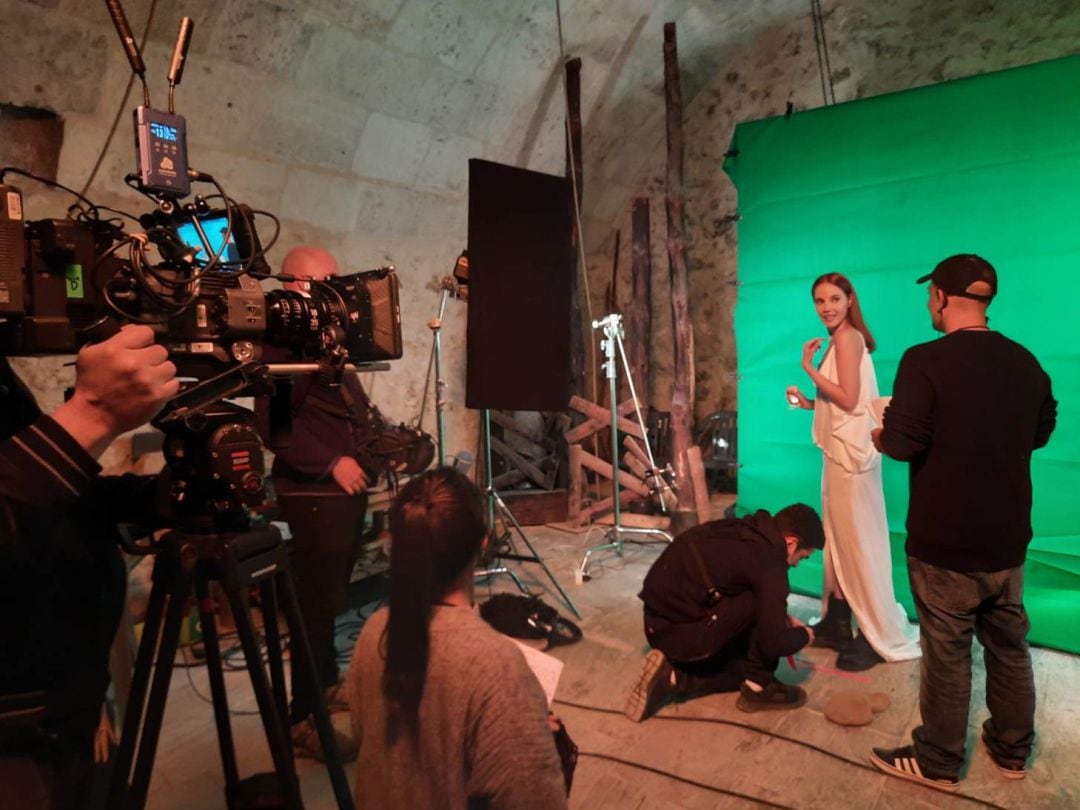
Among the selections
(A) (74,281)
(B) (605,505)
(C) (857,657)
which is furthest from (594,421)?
(A) (74,281)

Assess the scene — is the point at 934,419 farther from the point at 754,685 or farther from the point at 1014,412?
the point at 754,685

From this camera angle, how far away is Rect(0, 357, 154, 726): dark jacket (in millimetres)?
685

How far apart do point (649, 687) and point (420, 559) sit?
1.57 metres

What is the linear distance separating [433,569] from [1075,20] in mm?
4374

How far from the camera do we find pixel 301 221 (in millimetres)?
2895

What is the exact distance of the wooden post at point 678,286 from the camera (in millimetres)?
4047

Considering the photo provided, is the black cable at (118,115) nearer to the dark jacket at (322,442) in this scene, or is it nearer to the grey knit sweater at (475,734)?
the dark jacket at (322,442)

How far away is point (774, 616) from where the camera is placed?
2020mm

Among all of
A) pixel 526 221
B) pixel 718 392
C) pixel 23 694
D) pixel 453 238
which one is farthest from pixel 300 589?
pixel 718 392

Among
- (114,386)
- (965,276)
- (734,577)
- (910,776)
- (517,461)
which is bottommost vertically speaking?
(910,776)

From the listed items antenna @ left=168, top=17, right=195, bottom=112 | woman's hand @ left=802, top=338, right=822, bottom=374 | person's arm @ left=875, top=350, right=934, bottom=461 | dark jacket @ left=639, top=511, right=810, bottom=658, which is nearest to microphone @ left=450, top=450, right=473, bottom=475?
antenna @ left=168, top=17, right=195, bottom=112

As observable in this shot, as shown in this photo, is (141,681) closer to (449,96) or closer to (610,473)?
(449,96)

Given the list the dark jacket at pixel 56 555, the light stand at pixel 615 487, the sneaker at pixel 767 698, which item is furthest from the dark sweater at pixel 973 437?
the light stand at pixel 615 487

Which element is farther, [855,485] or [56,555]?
[855,485]
